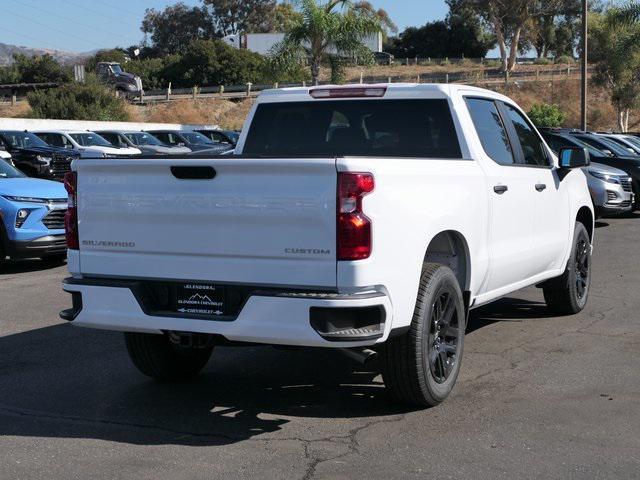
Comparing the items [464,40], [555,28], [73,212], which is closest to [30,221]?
[73,212]

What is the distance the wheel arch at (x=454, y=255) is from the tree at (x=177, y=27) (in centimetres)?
10677

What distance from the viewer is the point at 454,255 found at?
6.33m

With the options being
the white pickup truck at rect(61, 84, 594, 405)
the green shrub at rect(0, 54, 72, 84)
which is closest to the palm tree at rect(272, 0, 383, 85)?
the white pickup truck at rect(61, 84, 594, 405)

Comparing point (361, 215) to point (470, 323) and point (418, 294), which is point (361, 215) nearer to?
point (418, 294)

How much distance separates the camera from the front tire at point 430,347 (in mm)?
5504

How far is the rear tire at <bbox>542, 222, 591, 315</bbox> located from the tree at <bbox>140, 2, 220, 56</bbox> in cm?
10451

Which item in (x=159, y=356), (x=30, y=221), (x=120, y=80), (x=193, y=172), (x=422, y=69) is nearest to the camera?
(x=193, y=172)

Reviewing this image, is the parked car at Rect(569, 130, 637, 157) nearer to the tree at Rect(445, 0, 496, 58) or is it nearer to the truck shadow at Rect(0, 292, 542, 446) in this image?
the truck shadow at Rect(0, 292, 542, 446)

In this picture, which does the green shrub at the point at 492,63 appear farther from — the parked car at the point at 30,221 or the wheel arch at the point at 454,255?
the wheel arch at the point at 454,255

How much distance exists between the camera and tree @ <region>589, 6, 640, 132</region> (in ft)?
143

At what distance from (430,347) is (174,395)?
180 cm

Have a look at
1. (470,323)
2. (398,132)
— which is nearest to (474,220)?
(398,132)

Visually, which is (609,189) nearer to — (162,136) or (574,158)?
(574,158)

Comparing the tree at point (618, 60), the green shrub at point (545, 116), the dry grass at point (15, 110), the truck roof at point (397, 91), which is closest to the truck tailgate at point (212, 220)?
the truck roof at point (397, 91)
